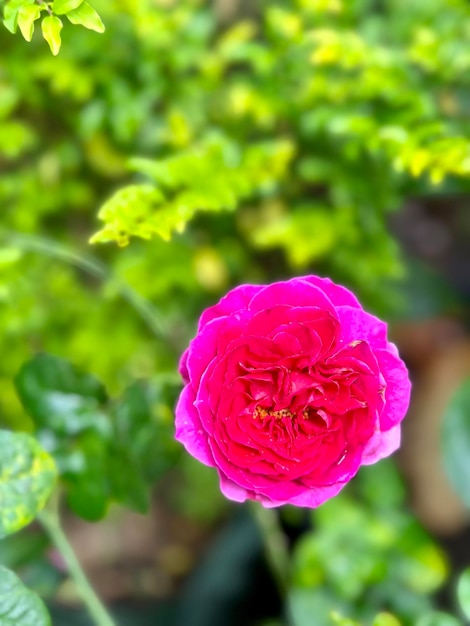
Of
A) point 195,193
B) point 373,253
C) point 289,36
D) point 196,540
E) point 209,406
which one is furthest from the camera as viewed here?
point 196,540

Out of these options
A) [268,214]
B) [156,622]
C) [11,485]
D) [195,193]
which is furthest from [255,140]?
[156,622]

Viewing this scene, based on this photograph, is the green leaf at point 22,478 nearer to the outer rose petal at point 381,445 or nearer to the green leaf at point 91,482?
the green leaf at point 91,482

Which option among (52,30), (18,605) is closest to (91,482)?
(18,605)

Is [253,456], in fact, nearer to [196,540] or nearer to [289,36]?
[289,36]

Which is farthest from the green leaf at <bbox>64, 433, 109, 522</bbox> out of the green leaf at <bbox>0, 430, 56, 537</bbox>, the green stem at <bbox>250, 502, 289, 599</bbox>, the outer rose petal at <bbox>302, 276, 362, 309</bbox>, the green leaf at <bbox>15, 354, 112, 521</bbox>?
the outer rose petal at <bbox>302, 276, 362, 309</bbox>

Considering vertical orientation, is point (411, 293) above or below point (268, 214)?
below

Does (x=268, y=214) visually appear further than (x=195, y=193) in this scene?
Yes

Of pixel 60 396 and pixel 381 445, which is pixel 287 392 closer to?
pixel 381 445

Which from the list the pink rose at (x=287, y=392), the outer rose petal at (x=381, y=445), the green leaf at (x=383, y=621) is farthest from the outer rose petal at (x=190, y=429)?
the green leaf at (x=383, y=621)
